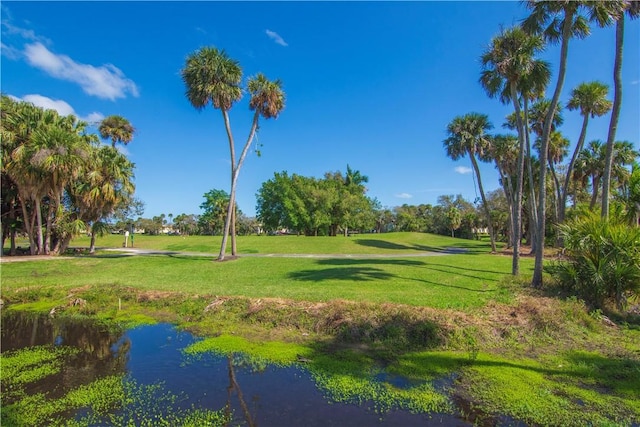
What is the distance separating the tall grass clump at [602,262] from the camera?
1050 centimetres

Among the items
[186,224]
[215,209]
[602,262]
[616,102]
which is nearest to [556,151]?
[616,102]

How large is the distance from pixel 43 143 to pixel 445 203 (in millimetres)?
82664

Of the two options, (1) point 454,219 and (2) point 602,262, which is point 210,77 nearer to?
(2) point 602,262

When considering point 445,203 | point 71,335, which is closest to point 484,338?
point 71,335

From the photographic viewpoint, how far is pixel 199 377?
21.9 ft

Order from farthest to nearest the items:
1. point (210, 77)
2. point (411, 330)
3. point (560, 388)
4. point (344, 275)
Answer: point (210, 77) < point (344, 275) < point (411, 330) < point (560, 388)

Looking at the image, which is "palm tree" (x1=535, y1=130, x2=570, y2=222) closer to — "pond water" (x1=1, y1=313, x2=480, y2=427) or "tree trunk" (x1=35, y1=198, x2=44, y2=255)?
"pond water" (x1=1, y1=313, x2=480, y2=427)

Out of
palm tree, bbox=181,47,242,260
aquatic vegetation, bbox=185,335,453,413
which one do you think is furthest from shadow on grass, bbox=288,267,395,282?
palm tree, bbox=181,47,242,260

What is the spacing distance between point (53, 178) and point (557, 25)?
29388 mm

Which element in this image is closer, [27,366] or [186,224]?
[27,366]

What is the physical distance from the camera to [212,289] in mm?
13508

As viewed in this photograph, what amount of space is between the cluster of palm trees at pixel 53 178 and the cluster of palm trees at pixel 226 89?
9.58 m

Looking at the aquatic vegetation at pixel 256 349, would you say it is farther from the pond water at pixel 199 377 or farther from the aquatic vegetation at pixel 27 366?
the aquatic vegetation at pixel 27 366

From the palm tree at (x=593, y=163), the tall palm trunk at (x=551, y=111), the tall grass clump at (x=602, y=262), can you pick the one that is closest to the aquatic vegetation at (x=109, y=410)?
the tall grass clump at (x=602, y=262)
